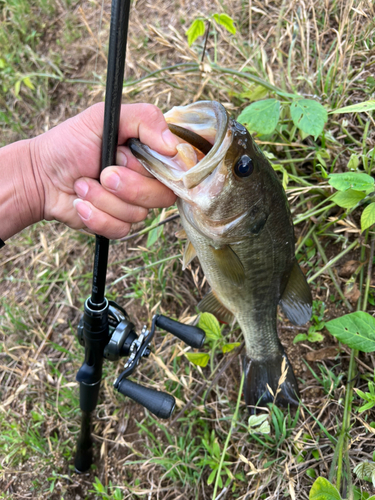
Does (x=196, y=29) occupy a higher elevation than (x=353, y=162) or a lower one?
higher

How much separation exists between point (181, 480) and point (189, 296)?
1112 mm

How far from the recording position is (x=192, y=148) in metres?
1.49

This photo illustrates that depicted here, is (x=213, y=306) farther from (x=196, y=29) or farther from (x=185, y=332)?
(x=196, y=29)

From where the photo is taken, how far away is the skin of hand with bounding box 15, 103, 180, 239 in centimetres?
149

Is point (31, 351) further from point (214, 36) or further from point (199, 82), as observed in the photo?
point (214, 36)

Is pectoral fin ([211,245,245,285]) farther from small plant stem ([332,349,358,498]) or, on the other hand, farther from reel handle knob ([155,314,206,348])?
small plant stem ([332,349,358,498])

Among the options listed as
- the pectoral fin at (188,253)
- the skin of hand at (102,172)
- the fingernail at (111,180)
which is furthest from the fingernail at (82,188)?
the pectoral fin at (188,253)

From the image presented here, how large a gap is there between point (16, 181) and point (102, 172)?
1.66ft

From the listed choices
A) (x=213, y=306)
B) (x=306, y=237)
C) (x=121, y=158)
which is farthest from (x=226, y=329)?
(x=121, y=158)

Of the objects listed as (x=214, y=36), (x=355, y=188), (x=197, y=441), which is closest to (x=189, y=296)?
(x=197, y=441)

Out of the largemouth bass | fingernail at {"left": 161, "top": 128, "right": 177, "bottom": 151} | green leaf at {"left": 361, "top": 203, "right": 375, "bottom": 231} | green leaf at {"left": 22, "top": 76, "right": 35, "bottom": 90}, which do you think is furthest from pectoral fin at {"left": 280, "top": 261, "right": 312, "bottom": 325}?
green leaf at {"left": 22, "top": 76, "right": 35, "bottom": 90}

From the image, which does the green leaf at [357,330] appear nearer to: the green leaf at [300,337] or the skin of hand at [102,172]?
the green leaf at [300,337]

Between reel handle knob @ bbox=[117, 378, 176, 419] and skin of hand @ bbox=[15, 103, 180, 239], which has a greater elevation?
skin of hand @ bbox=[15, 103, 180, 239]

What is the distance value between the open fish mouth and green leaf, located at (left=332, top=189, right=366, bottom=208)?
867mm
